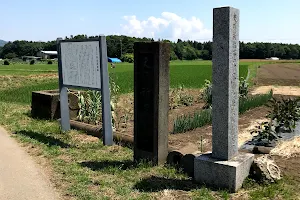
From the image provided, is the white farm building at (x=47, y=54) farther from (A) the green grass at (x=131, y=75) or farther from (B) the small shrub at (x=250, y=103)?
(B) the small shrub at (x=250, y=103)

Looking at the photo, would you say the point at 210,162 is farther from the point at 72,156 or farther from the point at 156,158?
the point at 72,156

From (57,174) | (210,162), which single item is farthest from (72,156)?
(210,162)

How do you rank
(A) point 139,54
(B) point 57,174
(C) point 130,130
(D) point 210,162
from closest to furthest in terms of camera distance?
(D) point 210,162 → (B) point 57,174 → (A) point 139,54 → (C) point 130,130

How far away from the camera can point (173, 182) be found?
14.8ft

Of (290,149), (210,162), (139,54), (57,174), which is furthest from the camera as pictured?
(290,149)

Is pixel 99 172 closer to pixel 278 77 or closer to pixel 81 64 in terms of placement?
pixel 81 64

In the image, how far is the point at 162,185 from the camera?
173 inches

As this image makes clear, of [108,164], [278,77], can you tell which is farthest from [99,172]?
[278,77]

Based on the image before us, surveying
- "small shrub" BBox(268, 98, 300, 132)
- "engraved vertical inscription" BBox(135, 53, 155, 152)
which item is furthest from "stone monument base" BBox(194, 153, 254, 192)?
"small shrub" BBox(268, 98, 300, 132)

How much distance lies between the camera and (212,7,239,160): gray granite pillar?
163 inches

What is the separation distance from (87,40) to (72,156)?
2314 mm

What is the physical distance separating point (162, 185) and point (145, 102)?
1.39 meters

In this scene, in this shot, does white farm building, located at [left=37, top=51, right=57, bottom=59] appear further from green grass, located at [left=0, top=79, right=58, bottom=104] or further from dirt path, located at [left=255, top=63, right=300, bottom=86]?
green grass, located at [left=0, top=79, right=58, bottom=104]

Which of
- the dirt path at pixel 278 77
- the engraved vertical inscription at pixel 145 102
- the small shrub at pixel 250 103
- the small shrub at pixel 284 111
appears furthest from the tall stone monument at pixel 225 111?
the dirt path at pixel 278 77
